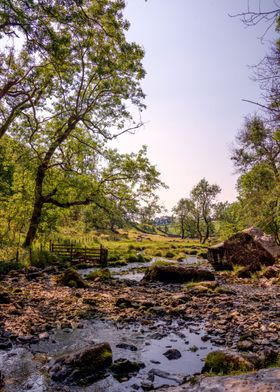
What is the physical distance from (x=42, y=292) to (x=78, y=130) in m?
16.5

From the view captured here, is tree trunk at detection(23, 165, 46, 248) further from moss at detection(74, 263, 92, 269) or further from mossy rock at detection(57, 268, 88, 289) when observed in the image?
mossy rock at detection(57, 268, 88, 289)

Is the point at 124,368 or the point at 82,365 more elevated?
the point at 82,365

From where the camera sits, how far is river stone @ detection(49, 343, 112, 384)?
5301mm

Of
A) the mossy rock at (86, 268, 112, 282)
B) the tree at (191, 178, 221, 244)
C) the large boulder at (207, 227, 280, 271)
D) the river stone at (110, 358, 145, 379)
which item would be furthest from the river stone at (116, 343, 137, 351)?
the tree at (191, 178, 221, 244)

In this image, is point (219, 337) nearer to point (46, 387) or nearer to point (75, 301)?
point (46, 387)

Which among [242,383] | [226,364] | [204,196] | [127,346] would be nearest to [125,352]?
[127,346]

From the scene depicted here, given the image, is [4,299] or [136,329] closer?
[136,329]

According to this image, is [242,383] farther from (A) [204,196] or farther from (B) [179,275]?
(A) [204,196]

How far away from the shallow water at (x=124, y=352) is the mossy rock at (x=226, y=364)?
37 cm

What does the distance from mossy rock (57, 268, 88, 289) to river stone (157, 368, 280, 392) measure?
31.8 feet

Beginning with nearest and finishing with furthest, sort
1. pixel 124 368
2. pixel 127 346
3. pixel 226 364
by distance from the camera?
pixel 226 364, pixel 124 368, pixel 127 346

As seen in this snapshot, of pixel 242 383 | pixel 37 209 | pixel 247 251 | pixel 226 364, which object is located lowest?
pixel 226 364

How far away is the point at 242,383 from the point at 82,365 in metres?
3.02

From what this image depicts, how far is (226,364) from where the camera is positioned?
536 centimetres
